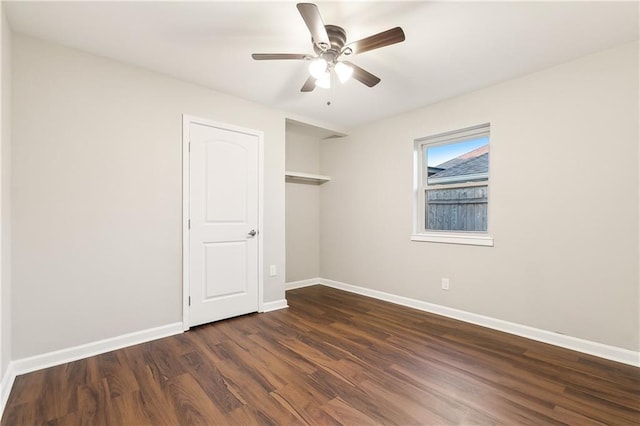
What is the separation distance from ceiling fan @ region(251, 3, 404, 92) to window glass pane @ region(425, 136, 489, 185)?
168 centimetres

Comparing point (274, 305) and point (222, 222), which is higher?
point (222, 222)

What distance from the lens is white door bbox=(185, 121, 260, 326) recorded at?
3.03m

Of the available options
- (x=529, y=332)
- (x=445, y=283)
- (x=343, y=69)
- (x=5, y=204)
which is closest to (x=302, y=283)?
(x=445, y=283)

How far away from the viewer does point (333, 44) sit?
6.67ft

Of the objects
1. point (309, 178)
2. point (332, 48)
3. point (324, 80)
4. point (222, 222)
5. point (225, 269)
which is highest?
point (332, 48)

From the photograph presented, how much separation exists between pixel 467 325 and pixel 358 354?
4.56 ft

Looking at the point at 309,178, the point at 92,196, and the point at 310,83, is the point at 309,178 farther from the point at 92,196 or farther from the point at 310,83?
the point at 92,196

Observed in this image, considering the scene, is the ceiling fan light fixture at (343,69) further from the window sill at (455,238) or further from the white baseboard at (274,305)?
the white baseboard at (274,305)

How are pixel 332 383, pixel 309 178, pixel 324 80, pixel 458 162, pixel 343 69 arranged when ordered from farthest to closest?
pixel 309 178
pixel 458 162
pixel 324 80
pixel 343 69
pixel 332 383

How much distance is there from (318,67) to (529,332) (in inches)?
117

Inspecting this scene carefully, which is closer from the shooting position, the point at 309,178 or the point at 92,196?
the point at 92,196

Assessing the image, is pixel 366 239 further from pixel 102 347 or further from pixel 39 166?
pixel 39 166

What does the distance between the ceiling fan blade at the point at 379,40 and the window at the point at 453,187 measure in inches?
73.6

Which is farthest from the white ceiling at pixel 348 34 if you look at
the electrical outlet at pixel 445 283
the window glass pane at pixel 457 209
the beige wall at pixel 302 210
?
the electrical outlet at pixel 445 283
